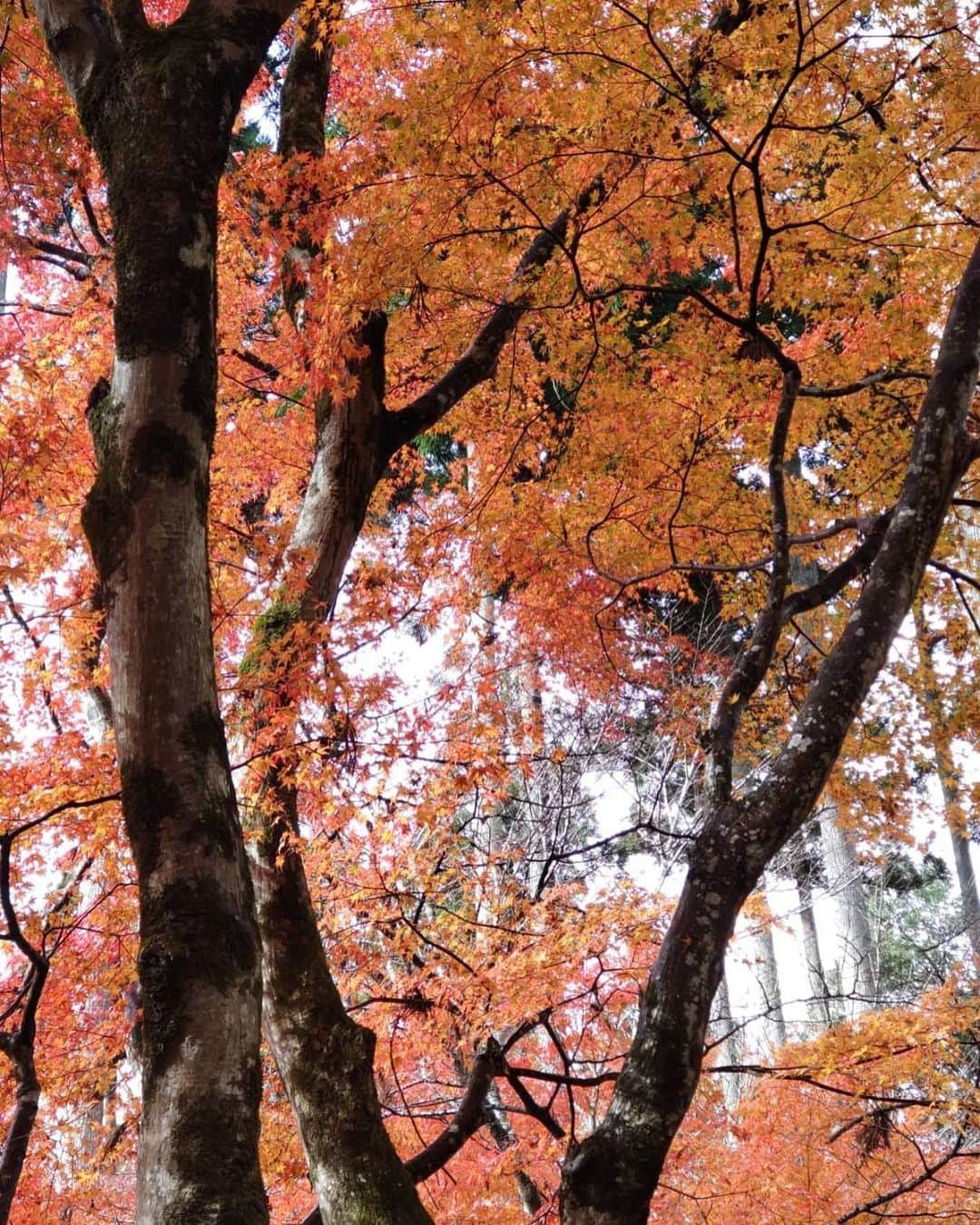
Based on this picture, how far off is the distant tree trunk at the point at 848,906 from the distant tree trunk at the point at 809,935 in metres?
0.33

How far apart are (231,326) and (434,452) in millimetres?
5387

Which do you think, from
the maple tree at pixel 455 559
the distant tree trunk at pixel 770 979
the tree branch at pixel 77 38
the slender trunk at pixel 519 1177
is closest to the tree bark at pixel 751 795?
the maple tree at pixel 455 559

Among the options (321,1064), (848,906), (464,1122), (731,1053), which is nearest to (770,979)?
(731,1053)

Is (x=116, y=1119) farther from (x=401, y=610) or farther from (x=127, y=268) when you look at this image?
(x=127, y=268)

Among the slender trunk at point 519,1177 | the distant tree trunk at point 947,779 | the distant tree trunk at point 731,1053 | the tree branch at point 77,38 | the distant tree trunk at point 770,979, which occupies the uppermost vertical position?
the distant tree trunk at point 947,779

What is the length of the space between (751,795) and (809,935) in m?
12.4

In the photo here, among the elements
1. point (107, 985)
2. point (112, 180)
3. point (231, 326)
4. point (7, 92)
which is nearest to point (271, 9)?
point (112, 180)

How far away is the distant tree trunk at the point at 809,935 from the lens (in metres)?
12.5

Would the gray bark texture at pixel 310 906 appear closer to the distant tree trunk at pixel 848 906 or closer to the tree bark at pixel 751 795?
the tree bark at pixel 751 795

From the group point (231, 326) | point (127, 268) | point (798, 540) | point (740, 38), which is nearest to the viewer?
point (127, 268)

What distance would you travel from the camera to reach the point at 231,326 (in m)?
9.52

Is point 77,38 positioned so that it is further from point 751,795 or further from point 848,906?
point 848,906

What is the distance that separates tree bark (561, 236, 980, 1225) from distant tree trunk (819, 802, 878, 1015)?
8698 mm

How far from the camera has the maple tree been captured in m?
2.91
